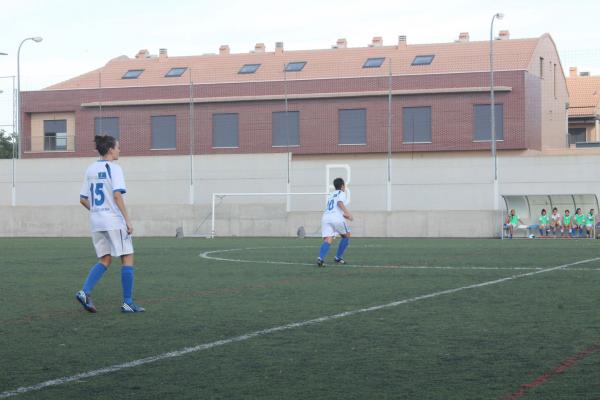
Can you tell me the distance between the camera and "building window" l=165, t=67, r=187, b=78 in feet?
186

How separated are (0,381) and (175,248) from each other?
2029 centimetres

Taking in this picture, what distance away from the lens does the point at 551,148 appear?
177 feet

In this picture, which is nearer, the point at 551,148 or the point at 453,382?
the point at 453,382

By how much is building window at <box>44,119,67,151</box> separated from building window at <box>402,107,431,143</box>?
55.4 ft

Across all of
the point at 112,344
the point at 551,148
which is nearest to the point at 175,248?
the point at 112,344

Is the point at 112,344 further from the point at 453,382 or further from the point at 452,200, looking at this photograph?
the point at 452,200

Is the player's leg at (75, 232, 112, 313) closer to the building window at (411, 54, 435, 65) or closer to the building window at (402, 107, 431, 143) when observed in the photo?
the building window at (402, 107, 431, 143)

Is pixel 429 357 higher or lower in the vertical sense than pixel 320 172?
lower

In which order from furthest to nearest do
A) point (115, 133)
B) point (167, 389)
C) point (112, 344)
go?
point (115, 133)
point (112, 344)
point (167, 389)

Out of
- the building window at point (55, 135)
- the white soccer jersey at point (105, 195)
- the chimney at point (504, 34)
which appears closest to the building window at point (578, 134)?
the chimney at point (504, 34)

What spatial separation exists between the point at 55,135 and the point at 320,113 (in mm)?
13328

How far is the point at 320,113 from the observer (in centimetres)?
5209

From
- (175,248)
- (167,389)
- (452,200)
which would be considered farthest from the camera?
(452,200)

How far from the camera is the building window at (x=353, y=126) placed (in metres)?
51.7
